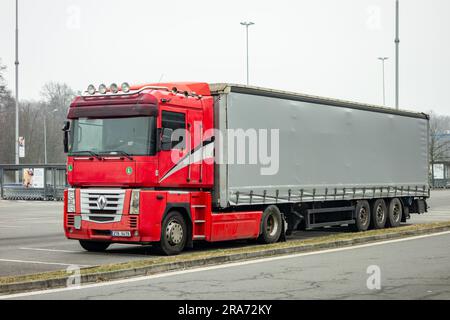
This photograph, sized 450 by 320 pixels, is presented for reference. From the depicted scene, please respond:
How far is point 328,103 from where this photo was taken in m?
20.8

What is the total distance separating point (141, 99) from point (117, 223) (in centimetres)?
239

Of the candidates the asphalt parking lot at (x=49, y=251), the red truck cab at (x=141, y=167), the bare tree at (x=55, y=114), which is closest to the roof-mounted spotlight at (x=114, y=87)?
the red truck cab at (x=141, y=167)

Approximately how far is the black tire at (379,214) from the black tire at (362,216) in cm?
34

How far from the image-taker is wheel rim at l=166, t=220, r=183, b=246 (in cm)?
1549

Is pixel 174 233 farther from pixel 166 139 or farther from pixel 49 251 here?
pixel 49 251

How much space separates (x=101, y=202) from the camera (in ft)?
50.7

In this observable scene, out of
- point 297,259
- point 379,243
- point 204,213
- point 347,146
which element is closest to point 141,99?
point 204,213

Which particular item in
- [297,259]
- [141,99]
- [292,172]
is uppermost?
[141,99]

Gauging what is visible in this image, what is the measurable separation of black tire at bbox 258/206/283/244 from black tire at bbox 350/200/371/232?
163 inches

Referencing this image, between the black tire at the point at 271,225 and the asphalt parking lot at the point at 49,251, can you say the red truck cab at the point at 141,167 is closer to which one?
the asphalt parking lot at the point at 49,251

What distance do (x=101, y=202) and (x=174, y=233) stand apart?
152cm
